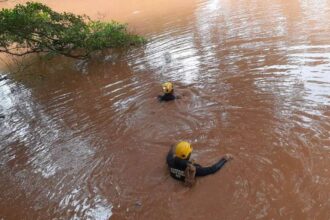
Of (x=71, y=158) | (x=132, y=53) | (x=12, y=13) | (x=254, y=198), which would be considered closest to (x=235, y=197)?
(x=254, y=198)

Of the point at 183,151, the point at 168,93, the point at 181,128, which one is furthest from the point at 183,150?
the point at 168,93

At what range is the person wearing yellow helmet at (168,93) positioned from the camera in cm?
899

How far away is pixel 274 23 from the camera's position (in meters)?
14.2

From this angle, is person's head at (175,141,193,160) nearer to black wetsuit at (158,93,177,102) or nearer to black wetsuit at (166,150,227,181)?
black wetsuit at (166,150,227,181)

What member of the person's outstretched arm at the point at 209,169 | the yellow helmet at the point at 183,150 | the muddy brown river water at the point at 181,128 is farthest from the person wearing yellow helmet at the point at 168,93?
the yellow helmet at the point at 183,150

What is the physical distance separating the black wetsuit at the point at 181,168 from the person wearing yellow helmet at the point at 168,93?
3017 millimetres

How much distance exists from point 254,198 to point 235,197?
30 centimetres

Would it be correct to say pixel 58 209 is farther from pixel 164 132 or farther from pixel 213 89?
pixel 213 89

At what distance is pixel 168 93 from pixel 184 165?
3.48 m

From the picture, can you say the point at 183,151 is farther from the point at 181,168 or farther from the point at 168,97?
the point at 168,97

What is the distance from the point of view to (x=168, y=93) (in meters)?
9.12

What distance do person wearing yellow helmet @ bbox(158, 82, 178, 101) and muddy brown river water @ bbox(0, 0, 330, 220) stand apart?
0.24m

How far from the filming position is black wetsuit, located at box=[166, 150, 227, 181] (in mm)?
5955

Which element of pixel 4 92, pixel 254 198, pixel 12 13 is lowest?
pixel 254 198
